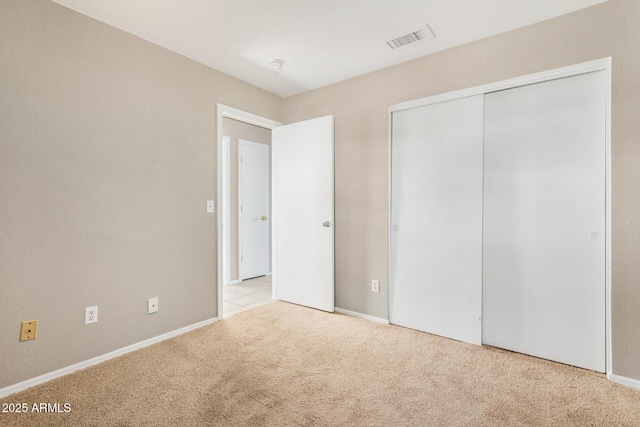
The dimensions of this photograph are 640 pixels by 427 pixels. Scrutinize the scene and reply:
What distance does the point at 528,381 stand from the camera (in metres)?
1.91

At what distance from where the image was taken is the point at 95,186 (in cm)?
212

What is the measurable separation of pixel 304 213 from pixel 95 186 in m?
1.86

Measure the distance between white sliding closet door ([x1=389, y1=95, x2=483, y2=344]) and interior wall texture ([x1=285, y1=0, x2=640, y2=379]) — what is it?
5.6 inches

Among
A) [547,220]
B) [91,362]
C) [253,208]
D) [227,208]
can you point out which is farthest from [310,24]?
[253,208]

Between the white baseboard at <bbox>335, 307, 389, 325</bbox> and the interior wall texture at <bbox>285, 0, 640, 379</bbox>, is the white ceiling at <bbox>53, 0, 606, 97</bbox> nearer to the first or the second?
the interior wall texture at <bbox>285, 0, 640, 379</bbox>

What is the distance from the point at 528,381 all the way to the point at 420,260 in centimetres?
108

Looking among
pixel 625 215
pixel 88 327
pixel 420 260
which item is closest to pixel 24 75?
pixel 88 327

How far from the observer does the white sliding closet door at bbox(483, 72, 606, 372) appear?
2.00m

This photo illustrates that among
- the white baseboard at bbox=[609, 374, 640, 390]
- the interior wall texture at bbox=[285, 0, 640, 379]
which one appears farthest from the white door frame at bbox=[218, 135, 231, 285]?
the white baseboard at bbox=[609, 374, 640, 390]

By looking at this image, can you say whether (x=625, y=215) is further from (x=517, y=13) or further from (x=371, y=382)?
(x=371, y=382)

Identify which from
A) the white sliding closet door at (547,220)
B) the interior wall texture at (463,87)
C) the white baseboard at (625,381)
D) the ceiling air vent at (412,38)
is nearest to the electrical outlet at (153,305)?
the interior wall texture at (463,87)

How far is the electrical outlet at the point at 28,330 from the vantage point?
1.82 meters

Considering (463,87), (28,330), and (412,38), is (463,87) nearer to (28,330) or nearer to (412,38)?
(412,38)

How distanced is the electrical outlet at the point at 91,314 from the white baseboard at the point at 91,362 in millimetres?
265
